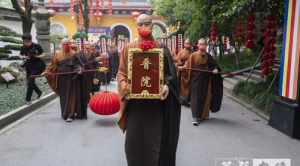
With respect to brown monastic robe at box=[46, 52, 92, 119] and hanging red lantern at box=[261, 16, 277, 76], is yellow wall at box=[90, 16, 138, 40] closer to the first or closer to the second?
hanging red lantern at box=[261, 16, 277, 76]

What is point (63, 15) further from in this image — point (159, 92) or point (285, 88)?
point (159, 92)

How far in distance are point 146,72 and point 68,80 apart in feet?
17.9

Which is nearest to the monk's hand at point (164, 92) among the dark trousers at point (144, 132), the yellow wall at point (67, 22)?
the dark trousers at point (144, 132)

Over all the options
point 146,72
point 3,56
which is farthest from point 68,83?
point 3,56

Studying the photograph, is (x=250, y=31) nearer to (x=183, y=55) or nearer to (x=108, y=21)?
(x=183, y=55)

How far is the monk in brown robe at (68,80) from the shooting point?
9.66 m

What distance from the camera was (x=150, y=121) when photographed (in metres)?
4.82

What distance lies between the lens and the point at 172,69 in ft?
15.7

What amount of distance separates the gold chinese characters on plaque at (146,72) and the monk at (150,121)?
0.47ft

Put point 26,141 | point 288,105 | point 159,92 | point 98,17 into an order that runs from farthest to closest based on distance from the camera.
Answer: point 98,17, point 288,105, point 26,141, point 159,92

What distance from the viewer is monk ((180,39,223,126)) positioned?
30.1 ft

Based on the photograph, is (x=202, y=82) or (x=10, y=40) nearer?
(x=202, y=82)

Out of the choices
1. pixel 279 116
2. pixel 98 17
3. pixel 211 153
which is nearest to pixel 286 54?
pixel 279 116

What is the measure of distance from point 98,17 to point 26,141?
105ft
